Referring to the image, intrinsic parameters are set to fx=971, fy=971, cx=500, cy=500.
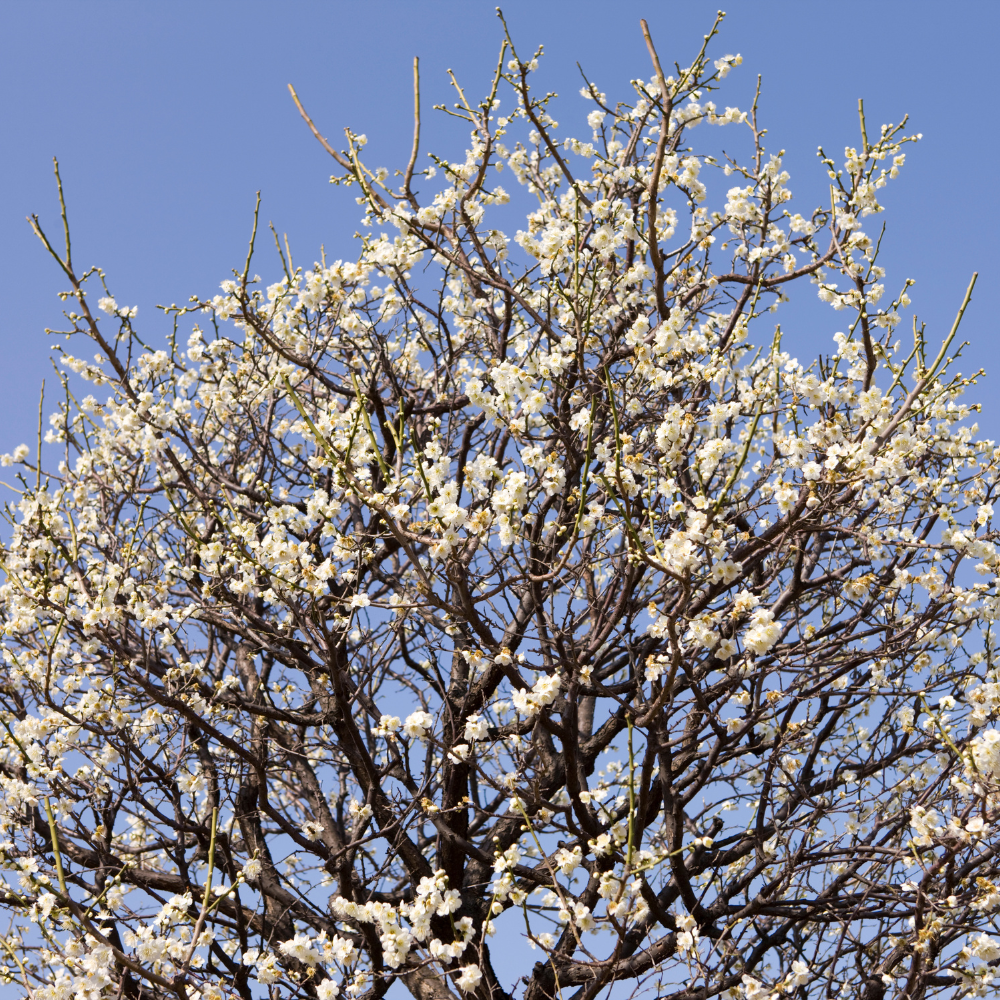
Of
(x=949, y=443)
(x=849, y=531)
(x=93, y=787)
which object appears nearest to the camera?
(x=849, y=531)

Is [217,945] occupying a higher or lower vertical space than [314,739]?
lower

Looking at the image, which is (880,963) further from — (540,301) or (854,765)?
(540,301)

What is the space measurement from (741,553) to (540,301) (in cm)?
271

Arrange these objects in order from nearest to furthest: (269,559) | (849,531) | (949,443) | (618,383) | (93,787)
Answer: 1. (849,531)
2. (269,559)
3. (618,383)
4. (93,787)
5. (949,443)

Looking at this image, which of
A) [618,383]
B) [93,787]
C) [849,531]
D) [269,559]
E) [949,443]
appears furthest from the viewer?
[949,443]

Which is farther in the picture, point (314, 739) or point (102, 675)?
point (314, 739)

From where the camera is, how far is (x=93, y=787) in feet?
20.1

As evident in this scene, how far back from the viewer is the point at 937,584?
5918 mm

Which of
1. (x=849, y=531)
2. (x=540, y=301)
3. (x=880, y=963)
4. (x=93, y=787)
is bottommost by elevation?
(x=880, y=963)

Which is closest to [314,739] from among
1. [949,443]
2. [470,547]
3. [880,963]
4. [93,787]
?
[93,787]

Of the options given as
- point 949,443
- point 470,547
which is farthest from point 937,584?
point 470,547

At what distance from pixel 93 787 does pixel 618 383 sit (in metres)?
4.13

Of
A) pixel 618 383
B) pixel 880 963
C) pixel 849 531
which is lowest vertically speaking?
pixel 880 963

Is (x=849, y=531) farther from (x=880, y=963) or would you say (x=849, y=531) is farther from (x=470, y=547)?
(x=880, y=963)
